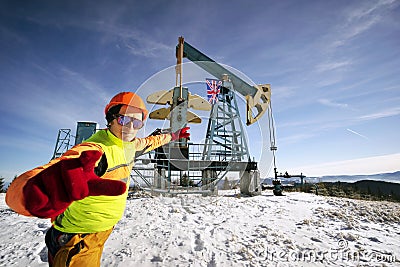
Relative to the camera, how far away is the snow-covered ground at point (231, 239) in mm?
2766

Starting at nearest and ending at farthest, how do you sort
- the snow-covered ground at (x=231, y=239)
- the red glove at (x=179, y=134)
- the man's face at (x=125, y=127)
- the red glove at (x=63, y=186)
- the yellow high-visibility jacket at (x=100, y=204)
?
the red glove at (x=63, y=186) < the yellow high-visibility jacket at (x=100, y=204) < the man's face at (x=125, y=127) < the snow-covered ground at (x=231, y=239) < the red glove at (x=179, y=134)

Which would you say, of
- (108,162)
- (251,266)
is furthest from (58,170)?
(251,266)

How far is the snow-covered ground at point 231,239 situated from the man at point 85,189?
172 centimetres

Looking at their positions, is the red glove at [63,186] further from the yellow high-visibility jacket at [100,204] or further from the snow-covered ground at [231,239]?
the snow-covered ground at [231,239]

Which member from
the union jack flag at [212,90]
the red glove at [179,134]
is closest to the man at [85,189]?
the red glove at [179,134]

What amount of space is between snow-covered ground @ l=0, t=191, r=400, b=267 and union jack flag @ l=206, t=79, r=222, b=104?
17.2 ft

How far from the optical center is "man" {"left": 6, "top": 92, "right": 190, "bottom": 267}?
745 mm

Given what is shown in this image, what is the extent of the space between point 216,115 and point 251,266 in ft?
23.5

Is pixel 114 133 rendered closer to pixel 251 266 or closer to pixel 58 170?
pixel 58 170

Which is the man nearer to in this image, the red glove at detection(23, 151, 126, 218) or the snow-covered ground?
the red glove at detection(23, 151, 126, 218)

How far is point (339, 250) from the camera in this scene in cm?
305

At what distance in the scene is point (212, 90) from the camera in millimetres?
8906

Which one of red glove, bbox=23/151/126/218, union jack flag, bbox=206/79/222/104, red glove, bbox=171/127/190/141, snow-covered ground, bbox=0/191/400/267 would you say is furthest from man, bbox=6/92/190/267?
union jack flag, bbox=206/79/222/104

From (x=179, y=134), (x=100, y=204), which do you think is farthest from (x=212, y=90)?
(x=100, y=204)
